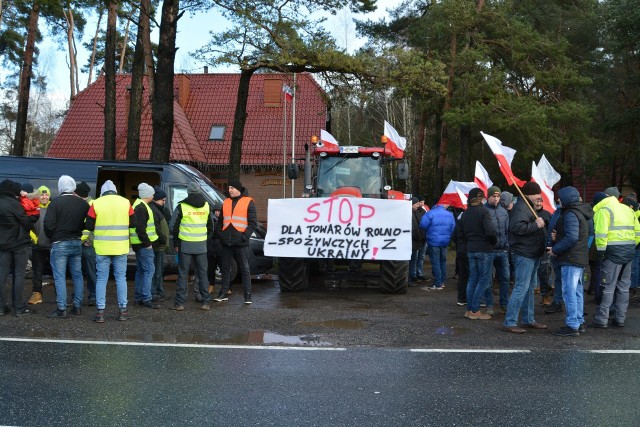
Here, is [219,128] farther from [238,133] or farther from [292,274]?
[292,274]

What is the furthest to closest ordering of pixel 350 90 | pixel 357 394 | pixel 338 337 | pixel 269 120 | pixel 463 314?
pixel 269 120 < pixel 350 90 < pixel 463 314 < pixel 338 337 < pixel 357 394

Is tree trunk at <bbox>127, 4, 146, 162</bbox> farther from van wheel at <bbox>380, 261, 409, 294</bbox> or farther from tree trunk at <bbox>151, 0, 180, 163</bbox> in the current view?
van wheel at <bbox>380, 261, 409, 294</bbox>

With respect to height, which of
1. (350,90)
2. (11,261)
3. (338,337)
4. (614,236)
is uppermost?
(350,90)

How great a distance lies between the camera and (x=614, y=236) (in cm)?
887

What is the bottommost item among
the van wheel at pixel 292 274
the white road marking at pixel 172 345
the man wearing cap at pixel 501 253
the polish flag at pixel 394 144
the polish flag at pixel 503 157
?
the white road marking at pixel 172 345

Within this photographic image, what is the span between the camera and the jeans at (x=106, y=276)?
29.6 ft

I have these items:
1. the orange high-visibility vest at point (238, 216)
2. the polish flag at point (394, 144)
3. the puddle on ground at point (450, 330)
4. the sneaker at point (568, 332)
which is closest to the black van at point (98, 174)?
the orange high-visibility vest at point (238, 216)

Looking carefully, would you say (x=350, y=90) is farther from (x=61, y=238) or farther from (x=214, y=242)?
(x=61, y=238)

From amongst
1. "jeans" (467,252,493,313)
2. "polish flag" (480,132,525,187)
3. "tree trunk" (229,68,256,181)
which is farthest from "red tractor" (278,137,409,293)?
"tree trunk" (229,68,256,181)

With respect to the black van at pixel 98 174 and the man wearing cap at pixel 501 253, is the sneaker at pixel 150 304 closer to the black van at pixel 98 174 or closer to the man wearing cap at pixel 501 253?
the black van at pixel 98 174

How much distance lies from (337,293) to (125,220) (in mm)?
4510

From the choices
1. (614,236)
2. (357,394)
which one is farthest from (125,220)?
(614,236)

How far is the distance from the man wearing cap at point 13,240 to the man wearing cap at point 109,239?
102 centimetres

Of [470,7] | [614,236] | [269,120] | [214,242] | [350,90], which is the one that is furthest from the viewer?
[269,120]
